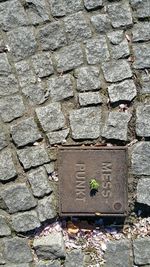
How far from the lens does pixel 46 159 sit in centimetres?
529

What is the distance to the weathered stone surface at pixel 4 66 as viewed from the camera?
17.4ft

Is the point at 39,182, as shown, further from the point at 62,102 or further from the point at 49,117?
the point at 62,102

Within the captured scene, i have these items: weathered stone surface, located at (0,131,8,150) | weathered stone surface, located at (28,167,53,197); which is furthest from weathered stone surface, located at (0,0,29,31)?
weathered stone surface, located at (28,167,53,197)

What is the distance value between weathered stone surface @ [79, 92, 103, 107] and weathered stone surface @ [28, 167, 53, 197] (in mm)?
553

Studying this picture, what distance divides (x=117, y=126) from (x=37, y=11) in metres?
0.99

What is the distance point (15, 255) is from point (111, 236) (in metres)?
0.69

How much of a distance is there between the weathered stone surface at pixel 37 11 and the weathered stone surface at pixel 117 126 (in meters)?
0.83

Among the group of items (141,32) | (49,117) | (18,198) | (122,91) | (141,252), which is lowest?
(141,252)

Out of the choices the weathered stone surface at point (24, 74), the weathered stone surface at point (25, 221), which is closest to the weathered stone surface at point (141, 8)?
the weathered stone surface at point (24, 74)

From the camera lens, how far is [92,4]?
209 inches

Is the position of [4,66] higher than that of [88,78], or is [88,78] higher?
[4,66]

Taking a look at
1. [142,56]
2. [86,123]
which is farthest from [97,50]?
Answer: [86,123]

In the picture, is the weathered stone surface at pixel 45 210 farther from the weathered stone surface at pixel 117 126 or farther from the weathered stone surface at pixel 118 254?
the weathered stone surface at pixel 117 126

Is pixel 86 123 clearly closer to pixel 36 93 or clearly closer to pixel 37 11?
pixel 36 93
